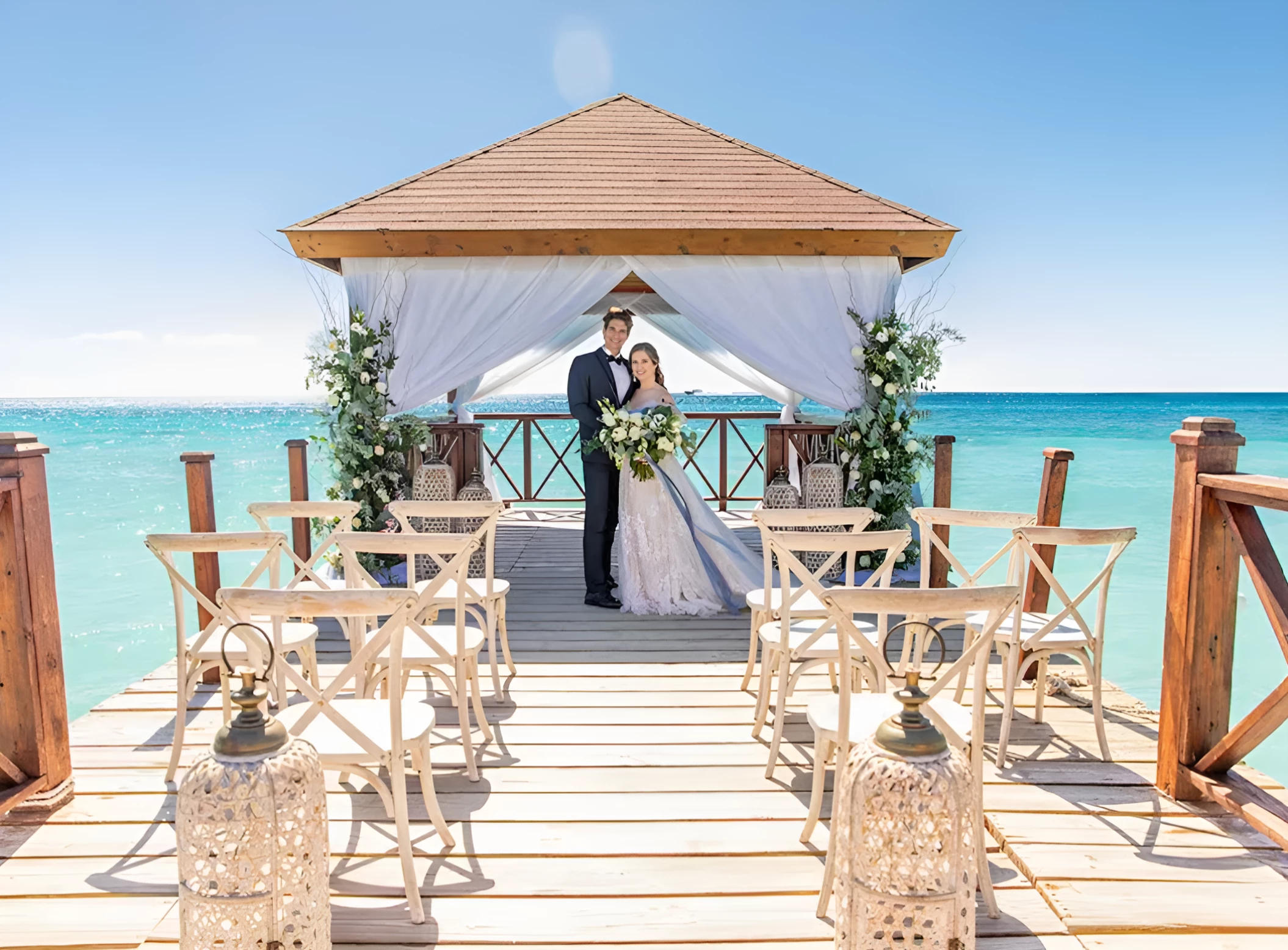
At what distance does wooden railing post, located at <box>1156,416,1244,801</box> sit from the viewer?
268 centimetres

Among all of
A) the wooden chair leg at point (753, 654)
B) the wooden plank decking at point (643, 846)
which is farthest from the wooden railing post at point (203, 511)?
the wooden chair leg at point (753, 654)

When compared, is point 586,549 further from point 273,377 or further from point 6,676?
point 273,377

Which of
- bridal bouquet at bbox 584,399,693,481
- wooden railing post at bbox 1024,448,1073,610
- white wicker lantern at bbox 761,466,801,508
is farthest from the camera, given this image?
white wicker lantern at bbox 761,466,801,508

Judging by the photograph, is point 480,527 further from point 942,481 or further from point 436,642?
point 942,481

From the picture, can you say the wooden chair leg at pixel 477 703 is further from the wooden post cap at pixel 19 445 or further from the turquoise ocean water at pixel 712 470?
the turquoise ocean water at pixel 712 470

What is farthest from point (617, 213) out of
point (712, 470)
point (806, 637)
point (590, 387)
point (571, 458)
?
point (571, 458)

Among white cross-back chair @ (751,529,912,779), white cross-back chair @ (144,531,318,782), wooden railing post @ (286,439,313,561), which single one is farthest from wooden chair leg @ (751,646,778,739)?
wooden railing post @ (286,439,313,561)

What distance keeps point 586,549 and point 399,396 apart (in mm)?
1952

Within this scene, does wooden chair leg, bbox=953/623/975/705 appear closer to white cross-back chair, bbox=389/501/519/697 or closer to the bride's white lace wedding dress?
the bride's white lace wedding dress

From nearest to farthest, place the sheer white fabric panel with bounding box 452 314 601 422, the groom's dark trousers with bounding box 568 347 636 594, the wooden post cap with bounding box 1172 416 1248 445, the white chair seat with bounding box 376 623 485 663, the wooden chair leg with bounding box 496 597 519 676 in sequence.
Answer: the wooden post cap with bounding box 1172 416 1248 445 → the white chair seat with bounding box 376 623 485 663 → the wooden chair leg with bounding box 496 597 519 676 → the groom's dark trousers with bounding box 568 347 636 594 → the sheer white fabric panel with bounding box 452 314 601 422

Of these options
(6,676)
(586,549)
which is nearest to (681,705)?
(586,549)

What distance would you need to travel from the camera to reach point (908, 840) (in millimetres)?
1491

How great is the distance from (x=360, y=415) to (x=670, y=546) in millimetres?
2511

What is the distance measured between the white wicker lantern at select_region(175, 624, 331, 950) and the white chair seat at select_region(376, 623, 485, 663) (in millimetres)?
1144
